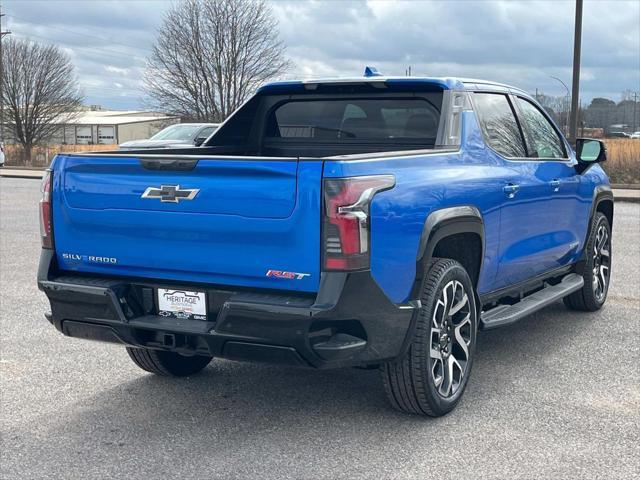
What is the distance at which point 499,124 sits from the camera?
5.45m

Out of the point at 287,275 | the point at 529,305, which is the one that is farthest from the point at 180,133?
→ the point at 287,275

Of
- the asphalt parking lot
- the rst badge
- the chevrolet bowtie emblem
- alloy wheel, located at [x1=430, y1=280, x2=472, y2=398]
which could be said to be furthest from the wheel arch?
the chevrolet bowtie emblem

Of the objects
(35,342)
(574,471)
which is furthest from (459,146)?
(35,342)

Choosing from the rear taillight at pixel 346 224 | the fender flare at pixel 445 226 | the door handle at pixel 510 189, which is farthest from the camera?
the door handle at pixel 510 189

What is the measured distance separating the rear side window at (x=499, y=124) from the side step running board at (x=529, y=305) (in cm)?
101

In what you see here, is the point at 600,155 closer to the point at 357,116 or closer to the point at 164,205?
the point at 357,116

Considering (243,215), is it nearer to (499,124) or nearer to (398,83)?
(398,83)

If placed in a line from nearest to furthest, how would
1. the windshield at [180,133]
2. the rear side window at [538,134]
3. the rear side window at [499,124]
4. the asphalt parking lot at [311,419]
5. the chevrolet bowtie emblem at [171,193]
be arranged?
the asphalt parking lot at [311,419], the chevrolet bowtie emblem at [171,193], the rear side window at [499,124], the rear side window at [538,134], the windshield at [180,133]

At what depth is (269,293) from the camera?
12.7 ft

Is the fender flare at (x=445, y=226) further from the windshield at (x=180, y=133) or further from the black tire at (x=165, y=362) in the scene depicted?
the windshield at (x=180, y=133)

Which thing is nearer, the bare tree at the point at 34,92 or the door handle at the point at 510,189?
the door handle at the point at 510,189

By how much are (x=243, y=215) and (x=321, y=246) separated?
1.36ft

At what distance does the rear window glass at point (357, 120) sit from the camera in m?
5.25

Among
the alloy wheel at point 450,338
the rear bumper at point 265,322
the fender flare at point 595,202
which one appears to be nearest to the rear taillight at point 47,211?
the rear bumper at point 265,322
